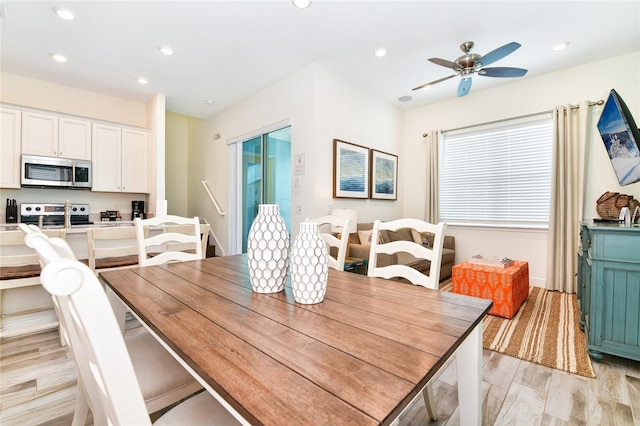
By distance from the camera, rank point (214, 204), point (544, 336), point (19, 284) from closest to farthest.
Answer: point (19, 284)
point (544, 336)
point (214, 204)

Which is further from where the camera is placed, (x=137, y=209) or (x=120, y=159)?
(x=137, y=209)

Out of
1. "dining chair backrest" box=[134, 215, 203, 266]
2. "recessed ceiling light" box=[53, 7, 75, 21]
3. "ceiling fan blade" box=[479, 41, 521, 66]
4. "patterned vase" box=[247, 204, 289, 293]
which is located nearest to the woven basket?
"ceiling fan blade" box=[479, 41, 521, 66]

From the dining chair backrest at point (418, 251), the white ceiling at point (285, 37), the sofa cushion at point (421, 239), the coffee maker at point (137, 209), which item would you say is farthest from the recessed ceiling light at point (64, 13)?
the sofa cushion at point (421, 239)

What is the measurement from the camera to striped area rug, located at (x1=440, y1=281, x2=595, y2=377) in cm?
198

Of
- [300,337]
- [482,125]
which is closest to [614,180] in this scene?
[482,125]

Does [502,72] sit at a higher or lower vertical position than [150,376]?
higher

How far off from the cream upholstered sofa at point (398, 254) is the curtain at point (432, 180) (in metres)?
0.46

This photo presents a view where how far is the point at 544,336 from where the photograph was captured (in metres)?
2.33

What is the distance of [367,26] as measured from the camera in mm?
2793

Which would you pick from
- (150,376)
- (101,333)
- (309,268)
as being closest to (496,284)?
(309,268)

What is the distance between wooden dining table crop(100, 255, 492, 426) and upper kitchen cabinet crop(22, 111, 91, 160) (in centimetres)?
375

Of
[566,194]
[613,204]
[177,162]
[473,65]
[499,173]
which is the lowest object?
[613,204]

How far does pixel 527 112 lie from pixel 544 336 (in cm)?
307

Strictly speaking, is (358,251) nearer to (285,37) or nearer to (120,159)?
(285,37)
